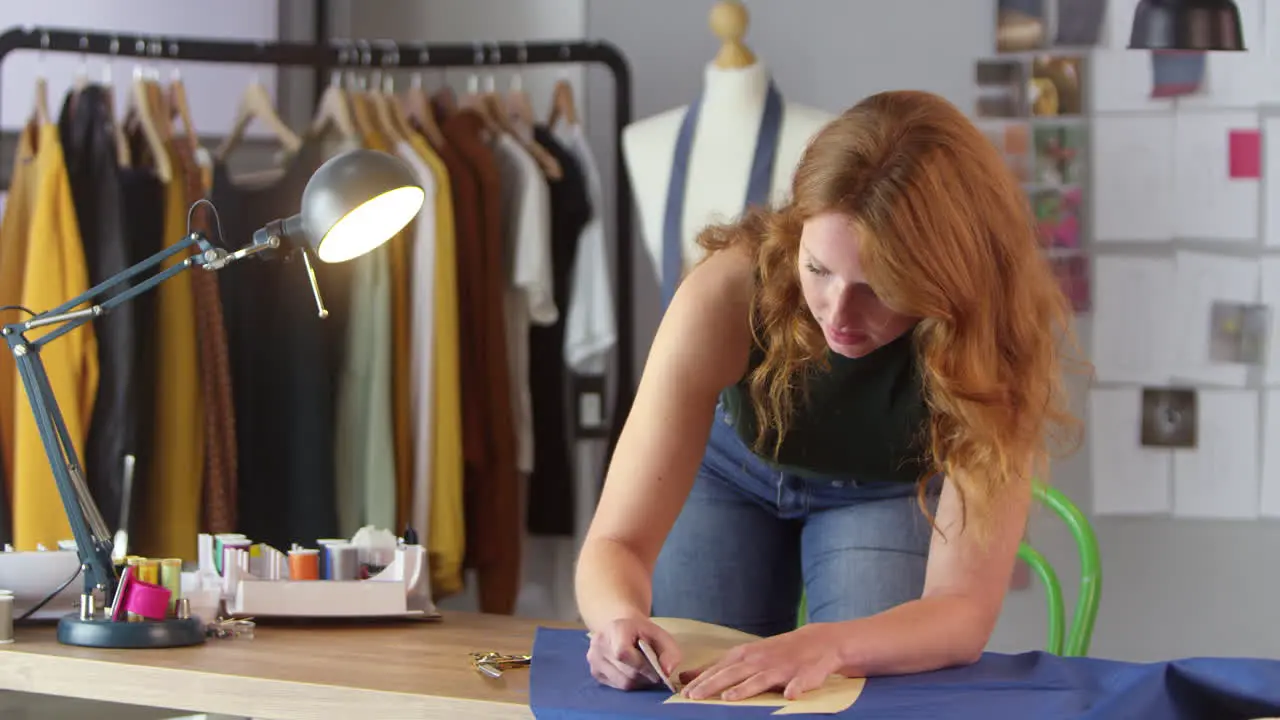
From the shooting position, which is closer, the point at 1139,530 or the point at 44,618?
the point at 44,618

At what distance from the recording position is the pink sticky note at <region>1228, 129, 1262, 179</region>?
10.3ft

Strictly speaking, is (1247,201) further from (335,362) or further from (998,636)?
(335,362)

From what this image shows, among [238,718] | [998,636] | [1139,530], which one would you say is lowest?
[998,636]

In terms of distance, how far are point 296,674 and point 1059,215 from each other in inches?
88.7

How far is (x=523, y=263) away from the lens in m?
3.12

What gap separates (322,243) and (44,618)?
1.84 ft

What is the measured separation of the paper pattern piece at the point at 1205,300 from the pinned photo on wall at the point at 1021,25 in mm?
555

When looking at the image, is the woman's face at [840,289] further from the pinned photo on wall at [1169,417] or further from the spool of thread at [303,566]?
the pinned photo on wall at [1169,417]

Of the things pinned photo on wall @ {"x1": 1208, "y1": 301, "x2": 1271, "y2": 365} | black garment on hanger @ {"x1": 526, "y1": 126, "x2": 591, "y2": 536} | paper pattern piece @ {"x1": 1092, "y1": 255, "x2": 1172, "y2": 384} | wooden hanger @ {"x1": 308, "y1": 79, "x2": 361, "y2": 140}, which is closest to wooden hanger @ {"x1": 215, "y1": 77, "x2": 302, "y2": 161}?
wooden hanger @ {"x1": 308, "y1": 79, "x2": 361, "y2": 140}

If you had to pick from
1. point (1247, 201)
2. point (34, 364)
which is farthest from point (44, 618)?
point (1247, 201)

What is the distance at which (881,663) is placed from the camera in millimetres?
1450

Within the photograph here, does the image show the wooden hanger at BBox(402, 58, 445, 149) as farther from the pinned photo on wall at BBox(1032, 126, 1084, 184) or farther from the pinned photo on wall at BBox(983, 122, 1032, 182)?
the pinned photo on wall at BBox(1032, 126, 1084, 184)

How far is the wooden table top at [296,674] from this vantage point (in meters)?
1.38

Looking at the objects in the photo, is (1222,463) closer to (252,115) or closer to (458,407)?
(458,407)
